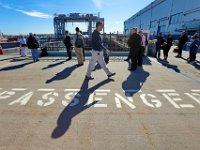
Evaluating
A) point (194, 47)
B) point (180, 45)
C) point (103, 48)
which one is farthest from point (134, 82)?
point (180, 45)

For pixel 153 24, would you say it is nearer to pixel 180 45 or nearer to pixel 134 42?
pixel 180 45

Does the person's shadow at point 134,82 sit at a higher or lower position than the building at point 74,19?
lower

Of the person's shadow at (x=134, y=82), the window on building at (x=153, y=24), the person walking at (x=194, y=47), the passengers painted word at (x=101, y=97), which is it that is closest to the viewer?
the passengers painted word at (x=101, y=97)

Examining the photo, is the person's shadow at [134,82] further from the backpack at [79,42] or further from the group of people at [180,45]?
the group of people at [180,45]

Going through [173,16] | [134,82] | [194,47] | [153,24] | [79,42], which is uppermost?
[173,16]

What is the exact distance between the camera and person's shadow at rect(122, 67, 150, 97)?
505 centimetres

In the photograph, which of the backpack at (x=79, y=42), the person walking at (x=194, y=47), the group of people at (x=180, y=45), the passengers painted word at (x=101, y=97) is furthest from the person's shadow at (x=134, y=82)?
the person walking at (x=194, y=47)

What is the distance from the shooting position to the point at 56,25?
145 ft

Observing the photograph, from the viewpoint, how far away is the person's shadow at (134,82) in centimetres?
505

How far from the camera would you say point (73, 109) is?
3852mm

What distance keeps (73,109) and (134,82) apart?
9.46 ft

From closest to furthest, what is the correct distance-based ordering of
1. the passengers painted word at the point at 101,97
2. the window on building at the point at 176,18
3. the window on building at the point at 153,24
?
the passengers painted word at the point at 101,97, the window on building at the point at 176,18, the window on building at the point at 153,24

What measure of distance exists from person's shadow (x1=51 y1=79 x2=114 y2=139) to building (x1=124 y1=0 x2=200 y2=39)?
22568 millimetres

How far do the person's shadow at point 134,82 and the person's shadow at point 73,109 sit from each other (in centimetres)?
92
